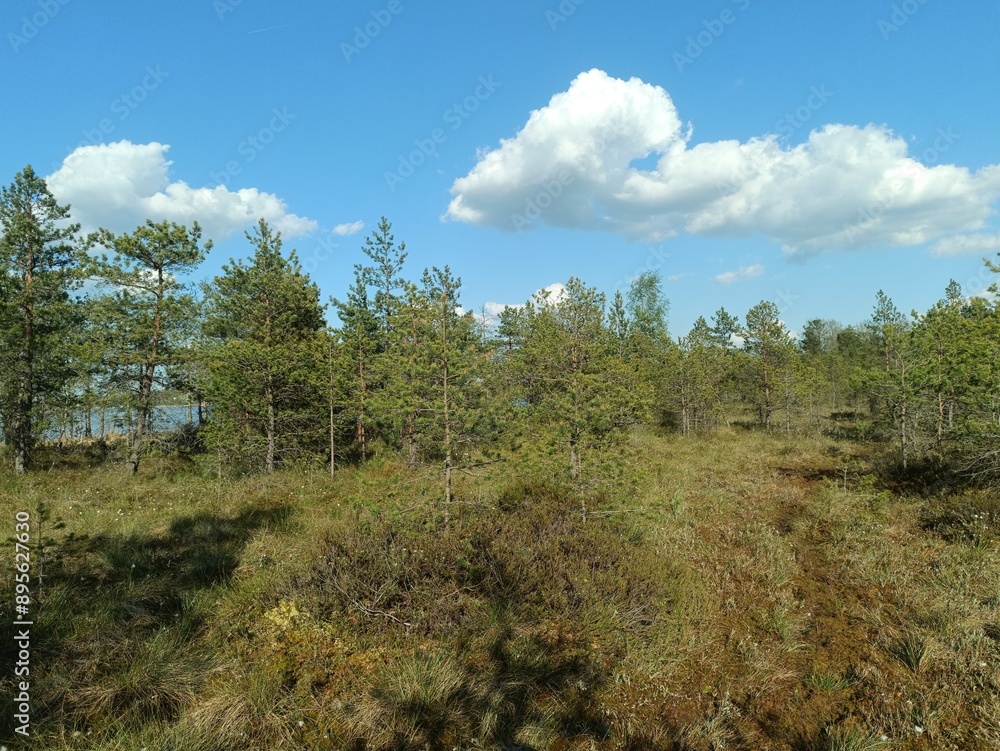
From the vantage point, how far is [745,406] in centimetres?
3609

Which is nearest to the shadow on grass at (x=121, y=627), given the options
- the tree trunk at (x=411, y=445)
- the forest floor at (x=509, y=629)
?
the forest floor at (x=509, y=629)

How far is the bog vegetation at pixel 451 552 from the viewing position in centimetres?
443

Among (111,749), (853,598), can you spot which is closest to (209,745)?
(111,749)

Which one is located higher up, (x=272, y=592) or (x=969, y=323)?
(x=969, y=323)

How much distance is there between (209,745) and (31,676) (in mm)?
2246

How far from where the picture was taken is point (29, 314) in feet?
47.0

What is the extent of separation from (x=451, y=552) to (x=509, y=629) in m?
1.25

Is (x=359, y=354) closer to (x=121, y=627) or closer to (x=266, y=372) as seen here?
(x=266, y=372)

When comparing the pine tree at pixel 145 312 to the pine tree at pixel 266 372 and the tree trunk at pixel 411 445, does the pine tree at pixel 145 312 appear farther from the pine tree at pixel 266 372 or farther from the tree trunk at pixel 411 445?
the tree trunk at pixel 411 445

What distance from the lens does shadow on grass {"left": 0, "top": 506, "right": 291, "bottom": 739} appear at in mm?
4156

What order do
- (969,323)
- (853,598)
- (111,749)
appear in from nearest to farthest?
(111,749) → (853,598) → (969,323)

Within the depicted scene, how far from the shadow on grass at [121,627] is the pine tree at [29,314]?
9.95 m

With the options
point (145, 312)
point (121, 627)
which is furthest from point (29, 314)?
point (121, 627)

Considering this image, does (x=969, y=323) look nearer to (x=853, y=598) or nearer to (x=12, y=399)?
(x=853, y=598)
